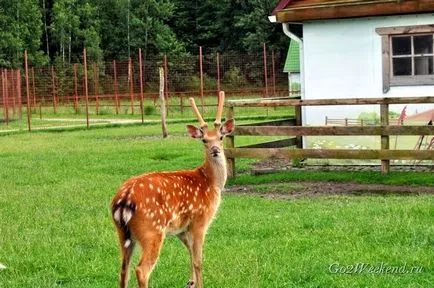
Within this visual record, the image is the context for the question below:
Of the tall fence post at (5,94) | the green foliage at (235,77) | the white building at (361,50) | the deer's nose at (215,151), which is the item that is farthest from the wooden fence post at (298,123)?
the green foliage at (235,77)

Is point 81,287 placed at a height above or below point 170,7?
below

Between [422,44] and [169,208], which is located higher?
[422,44]

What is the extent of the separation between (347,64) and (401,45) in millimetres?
1066

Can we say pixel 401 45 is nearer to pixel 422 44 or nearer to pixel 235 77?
pixel 422 44

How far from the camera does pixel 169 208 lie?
592 centimetres

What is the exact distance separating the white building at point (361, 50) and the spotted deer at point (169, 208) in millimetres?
8574

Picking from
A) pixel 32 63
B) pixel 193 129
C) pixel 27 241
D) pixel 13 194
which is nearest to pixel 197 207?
pixel 193 129

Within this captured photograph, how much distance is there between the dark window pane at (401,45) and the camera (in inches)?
582

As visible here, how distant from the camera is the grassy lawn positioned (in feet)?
21.7

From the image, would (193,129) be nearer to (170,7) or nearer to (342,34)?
(342,34)

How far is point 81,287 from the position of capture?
21.2 ft

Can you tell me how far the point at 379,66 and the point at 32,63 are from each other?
5779 cm

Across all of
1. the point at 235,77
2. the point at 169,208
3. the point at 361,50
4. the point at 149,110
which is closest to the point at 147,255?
the point at 169,208

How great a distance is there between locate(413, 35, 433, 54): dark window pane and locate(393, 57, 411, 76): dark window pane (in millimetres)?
239
